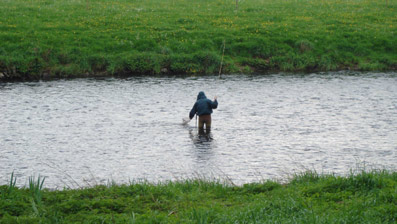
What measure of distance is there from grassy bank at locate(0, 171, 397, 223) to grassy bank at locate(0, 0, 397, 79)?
2168 centimetres

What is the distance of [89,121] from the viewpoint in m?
22.2

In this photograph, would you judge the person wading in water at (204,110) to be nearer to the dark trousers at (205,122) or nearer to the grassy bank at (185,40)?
the dark trousers at (205,122)

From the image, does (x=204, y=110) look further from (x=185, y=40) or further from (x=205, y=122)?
(x=185, y=40)

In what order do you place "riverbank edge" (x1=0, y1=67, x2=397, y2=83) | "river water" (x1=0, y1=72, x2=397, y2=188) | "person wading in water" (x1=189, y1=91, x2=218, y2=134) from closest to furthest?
1. "river water" (x1=0, y1=72, x2=397, y2=188)
2. "person wading in water" (x1=189, y1=91, x2=218, y2=134)
3. "riverbank edge" (x1=0, y1=67, x2=397, y2=83)

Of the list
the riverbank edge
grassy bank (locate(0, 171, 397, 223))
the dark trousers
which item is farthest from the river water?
grassy bank (locate(0, 171, 397, 223))

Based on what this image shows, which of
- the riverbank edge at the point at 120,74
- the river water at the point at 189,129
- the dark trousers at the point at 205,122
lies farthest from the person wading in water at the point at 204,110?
the riverbank edge at the point at 120,74

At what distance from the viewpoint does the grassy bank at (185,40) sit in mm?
33406

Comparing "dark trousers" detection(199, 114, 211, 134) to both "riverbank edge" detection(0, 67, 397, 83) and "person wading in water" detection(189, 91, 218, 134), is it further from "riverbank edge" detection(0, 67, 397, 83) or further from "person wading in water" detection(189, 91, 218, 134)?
"riverbank edge" detection(0, 67, 397, 83)

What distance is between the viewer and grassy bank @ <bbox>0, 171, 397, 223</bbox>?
9547 millimetres

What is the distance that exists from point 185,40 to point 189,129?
1616 centimetres

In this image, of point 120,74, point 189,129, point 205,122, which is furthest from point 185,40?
point 205,122

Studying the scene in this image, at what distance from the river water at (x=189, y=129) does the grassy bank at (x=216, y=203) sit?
60.4 inches

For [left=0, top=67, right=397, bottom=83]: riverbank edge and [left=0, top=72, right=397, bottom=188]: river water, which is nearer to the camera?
[left=0, top=72, right=397, bottom=188]: river water

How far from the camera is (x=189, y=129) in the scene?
21.2 metres
